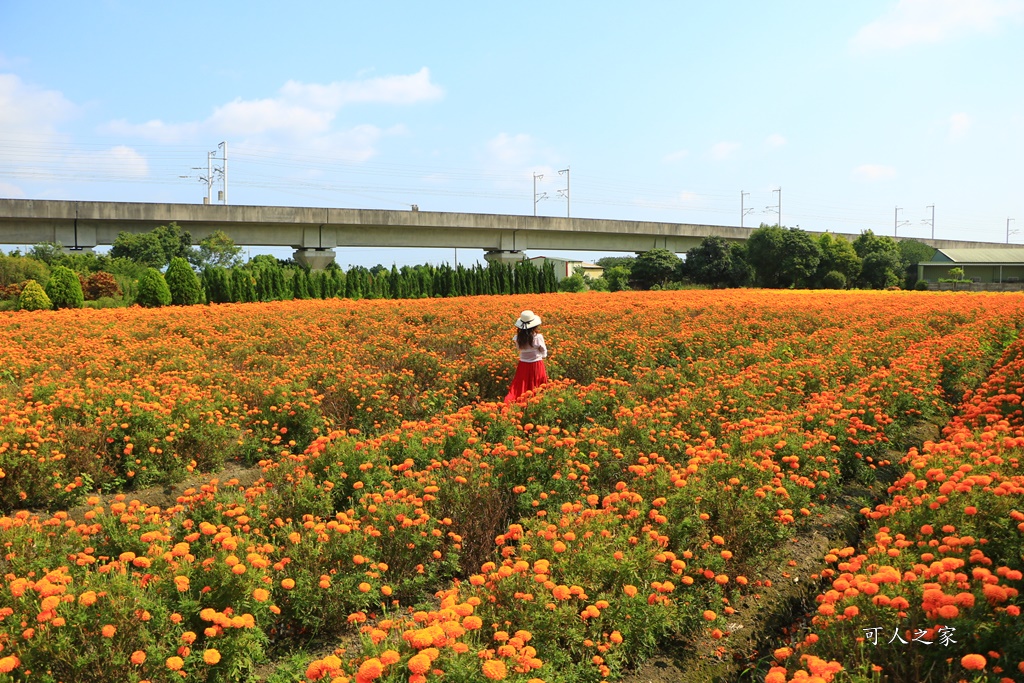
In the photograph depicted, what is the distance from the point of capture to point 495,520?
14.4 ft

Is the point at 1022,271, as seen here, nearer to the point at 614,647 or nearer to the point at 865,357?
the point at 865,357

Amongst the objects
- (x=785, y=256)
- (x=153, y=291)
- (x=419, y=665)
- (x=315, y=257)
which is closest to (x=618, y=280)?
(x=785, y=256)

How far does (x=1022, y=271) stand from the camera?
5400 cm

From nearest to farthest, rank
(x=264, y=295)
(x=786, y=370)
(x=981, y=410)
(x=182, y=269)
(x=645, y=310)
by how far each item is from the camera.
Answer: (x=981, y=410), (x=786, y=370), (x=645, y=310), (x=182, y=269), (x=264, y=295)

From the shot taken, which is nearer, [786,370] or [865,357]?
[786,370]

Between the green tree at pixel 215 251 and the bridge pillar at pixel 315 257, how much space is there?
2943mm

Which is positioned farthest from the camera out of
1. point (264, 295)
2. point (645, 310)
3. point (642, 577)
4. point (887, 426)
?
point (264, 295)

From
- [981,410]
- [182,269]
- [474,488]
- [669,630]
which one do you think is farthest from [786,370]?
[182,269]

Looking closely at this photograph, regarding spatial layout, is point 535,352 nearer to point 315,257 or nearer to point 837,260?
point 315,257

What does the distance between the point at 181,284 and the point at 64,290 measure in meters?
3.07

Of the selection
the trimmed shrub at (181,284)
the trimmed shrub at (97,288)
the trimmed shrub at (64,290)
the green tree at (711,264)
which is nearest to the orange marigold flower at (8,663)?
the trimmed shrub at (64,290)

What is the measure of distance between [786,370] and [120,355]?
8.00 metres

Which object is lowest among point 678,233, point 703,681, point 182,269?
point 703,681

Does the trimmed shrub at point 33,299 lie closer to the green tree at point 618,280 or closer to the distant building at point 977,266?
the green tree at point 618,280
